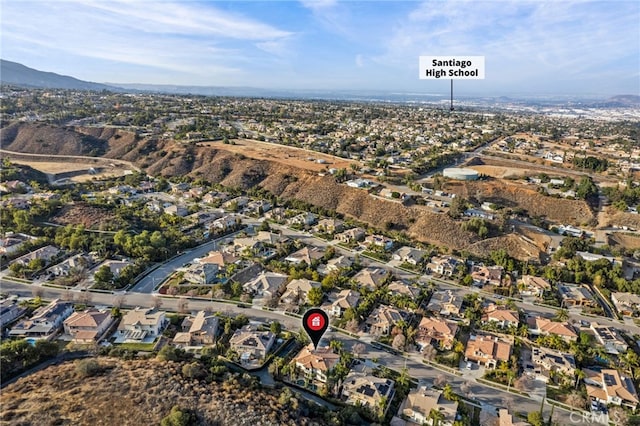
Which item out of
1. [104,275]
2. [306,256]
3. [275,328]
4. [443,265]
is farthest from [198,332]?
[443,265]

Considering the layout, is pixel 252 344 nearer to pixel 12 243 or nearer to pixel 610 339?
pixel 610 339

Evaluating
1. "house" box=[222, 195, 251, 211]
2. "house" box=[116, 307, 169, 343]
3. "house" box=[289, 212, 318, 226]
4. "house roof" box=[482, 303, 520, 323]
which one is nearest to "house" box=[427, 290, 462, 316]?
"house roof" box=[482, 303, 520, 323]

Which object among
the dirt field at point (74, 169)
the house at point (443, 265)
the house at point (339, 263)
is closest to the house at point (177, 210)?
the house at point (339, 263)

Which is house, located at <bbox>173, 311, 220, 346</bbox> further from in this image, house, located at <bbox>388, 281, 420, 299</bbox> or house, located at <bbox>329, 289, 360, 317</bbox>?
house, located at <bbox>388, 281, 420, 299</bbox>

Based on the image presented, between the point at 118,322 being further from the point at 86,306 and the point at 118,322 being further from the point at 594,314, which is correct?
the point at 594,314

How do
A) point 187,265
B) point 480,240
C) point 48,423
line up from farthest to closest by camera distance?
point 480,240
point 187,265
point 48,423

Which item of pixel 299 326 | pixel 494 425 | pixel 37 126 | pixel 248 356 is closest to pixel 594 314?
pixel 494 425
